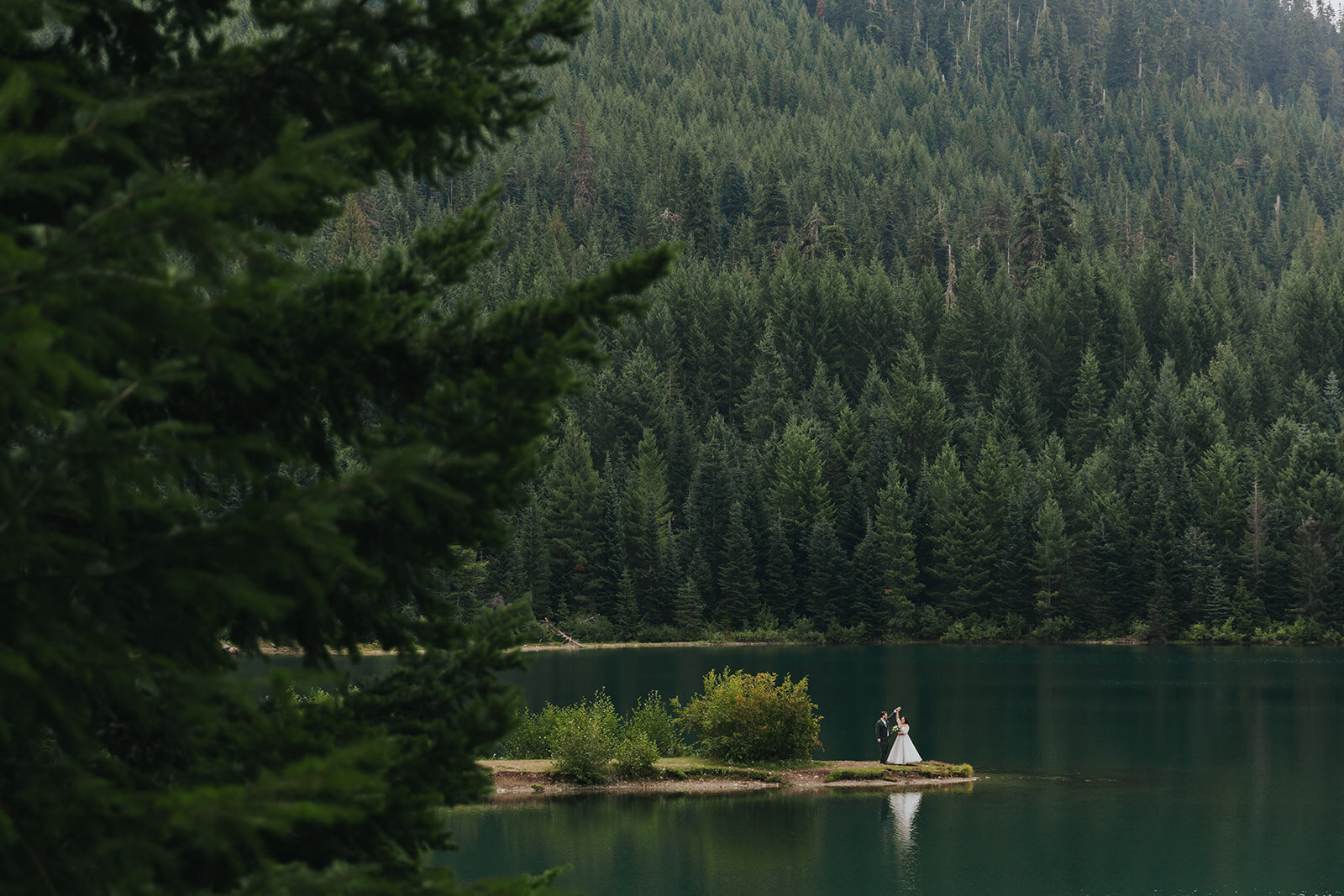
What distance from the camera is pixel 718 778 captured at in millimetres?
37250

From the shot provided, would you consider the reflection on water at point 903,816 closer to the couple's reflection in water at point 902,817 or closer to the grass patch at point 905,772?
the couple's reflection in water at point 902,817

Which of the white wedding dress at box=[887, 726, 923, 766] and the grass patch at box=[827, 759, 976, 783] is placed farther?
the white wedding dress at box=[887, 726, 923, 766]

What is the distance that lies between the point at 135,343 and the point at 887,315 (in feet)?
427

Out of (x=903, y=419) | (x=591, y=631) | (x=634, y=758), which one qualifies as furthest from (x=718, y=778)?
(x=903, y=419)

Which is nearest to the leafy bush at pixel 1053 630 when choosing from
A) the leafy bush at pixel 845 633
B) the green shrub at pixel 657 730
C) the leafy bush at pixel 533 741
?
the leafy bush at pixel 845 633

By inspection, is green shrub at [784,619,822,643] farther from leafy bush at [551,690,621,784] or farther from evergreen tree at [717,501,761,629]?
leafy bush at [551,690,621,784]

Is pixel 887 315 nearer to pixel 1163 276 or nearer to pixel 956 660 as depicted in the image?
pixel 1163 276

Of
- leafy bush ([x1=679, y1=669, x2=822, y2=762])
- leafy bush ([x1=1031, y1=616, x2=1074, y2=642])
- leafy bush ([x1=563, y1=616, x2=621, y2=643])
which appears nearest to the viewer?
leafy bush ([x1=679, y1=669, x2=822, y2=762])

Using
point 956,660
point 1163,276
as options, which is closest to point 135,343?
point 956,660

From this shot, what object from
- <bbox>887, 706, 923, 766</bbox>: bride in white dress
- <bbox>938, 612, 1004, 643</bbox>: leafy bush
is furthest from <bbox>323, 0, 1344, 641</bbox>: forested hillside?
<bbox>887, 706, 923, 766</bbox>: bride in white dress

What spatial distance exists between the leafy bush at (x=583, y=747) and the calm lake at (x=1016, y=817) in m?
1.23

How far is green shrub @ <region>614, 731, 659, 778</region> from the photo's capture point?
36562 millimetres

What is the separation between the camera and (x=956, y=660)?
271 ft

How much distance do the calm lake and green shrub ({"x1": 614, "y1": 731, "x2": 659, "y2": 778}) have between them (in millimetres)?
1277
